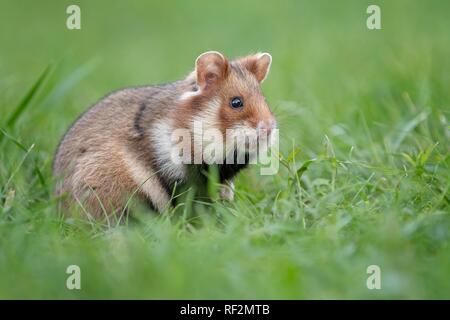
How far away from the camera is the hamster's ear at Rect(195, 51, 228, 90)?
5.60 metres

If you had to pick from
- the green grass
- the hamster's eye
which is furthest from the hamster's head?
the green grass

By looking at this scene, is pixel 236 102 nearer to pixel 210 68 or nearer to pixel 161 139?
pixel 210 68

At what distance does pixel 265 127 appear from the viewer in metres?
5.45

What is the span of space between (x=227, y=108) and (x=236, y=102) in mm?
85

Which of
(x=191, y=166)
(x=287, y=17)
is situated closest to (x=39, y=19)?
(x=287, y=17)

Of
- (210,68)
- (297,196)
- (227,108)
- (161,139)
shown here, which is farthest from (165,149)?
(297,196)

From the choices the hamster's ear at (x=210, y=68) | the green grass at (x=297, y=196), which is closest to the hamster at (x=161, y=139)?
the hamster's ear at (x=210, y=68)

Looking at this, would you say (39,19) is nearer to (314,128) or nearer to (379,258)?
(314,128)

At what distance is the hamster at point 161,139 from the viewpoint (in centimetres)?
559

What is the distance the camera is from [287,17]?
13.4 meters

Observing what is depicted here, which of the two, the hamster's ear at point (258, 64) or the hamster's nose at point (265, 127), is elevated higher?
the hamster's ear at point (258, 64)

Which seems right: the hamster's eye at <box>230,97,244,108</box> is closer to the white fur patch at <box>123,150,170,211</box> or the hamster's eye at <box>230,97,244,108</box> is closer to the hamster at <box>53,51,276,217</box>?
the hamster at <box>53,51,276,217</box>

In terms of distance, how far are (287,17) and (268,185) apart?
747 cm

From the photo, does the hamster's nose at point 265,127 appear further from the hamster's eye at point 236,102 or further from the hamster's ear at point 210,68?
the hamster's ear at point 210,68
